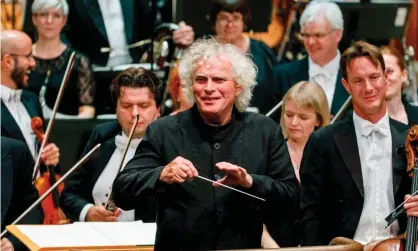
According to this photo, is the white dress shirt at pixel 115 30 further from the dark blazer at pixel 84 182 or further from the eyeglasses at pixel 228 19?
the dark blazer at pixel 84 182

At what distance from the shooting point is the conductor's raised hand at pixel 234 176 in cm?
338

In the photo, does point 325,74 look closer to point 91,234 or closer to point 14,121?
point 14,121

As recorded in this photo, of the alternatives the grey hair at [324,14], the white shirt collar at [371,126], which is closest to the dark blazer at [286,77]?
A: the grey hair at [324,14]

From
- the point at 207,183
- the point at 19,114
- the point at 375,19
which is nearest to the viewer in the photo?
the point at 207,183

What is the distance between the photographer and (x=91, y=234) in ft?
12.9

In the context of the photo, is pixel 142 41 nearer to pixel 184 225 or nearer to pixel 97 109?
pixel 97 109

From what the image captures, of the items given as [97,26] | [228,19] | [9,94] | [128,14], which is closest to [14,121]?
[9,94]

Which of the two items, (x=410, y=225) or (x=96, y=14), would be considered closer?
(x=410, y=225)

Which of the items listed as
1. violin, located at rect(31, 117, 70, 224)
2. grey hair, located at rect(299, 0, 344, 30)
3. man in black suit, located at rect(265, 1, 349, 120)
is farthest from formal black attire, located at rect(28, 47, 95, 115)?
grey hair, located at rect(299, 0, 344, 30)

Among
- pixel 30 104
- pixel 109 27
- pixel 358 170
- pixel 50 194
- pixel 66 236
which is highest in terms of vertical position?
pixel 109 27

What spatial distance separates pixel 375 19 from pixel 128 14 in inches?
60.3

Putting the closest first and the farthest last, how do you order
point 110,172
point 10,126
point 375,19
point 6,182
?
point 6,182
point 110,172
point 10,126
point 375,19

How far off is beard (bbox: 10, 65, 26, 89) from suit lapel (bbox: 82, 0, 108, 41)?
95 centimetres

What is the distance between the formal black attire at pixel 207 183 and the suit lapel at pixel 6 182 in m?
1.07
